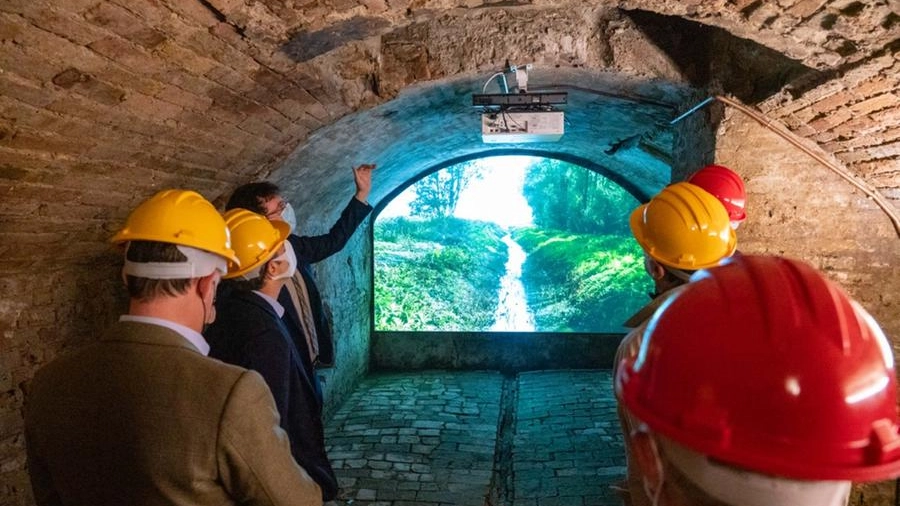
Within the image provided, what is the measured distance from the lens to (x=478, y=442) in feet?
19.9

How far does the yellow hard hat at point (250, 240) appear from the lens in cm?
281

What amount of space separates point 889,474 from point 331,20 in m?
2.65

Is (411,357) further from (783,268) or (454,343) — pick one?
(783,268)

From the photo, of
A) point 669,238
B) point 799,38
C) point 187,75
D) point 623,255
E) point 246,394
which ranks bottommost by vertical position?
point 623,255

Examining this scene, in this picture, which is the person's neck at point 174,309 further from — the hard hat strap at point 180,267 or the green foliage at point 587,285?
the green foliage at point 587,285

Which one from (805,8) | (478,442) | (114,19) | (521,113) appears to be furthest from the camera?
(478,442)

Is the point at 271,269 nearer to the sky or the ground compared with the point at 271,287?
nearer to the sky

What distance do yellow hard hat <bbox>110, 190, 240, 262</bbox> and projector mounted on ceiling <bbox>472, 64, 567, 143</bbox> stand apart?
2.51 meters

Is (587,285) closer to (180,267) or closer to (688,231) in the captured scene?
(688,231)

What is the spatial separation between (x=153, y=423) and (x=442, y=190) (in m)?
33.1

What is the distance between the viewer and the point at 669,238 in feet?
8.89

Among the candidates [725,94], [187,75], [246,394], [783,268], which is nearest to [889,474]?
[783,268]

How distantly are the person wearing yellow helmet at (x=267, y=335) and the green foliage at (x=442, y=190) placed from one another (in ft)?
101

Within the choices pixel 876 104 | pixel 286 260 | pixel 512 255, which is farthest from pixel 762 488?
pixel 512 255
